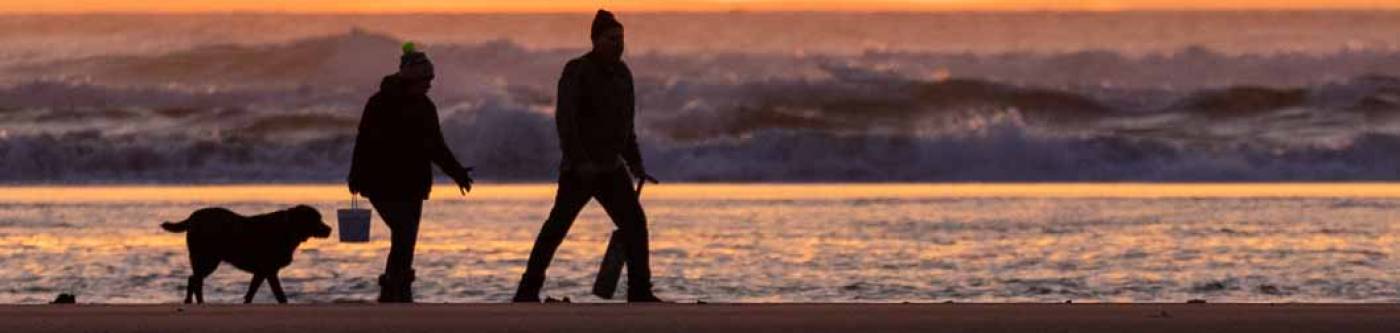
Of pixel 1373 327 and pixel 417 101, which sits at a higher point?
pixel 417 101

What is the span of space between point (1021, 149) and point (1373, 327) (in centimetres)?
3389

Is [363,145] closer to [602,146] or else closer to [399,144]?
[399,144]

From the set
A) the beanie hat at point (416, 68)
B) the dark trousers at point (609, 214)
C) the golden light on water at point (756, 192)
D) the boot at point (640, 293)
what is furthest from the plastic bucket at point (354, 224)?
the golden light on water at point (756, 192)

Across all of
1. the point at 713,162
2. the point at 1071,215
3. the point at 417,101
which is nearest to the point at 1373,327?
the point at 417,101

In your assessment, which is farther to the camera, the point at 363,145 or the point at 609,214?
the point at 363,145

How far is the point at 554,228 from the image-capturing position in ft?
40.0

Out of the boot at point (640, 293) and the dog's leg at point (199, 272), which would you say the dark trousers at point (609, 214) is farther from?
the dog's leg at point (199, 272)

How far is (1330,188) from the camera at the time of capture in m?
32.7

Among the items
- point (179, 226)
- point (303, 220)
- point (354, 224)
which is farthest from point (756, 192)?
point (354, 224)

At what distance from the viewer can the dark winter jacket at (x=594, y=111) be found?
39.0ft

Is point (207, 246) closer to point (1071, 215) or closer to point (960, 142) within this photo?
point (1071, 215)

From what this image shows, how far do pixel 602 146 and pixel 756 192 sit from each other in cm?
1996

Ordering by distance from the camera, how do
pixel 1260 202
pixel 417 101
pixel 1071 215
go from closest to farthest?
pixel 417 101 < pixel 1071 215 < pixel 1260 202

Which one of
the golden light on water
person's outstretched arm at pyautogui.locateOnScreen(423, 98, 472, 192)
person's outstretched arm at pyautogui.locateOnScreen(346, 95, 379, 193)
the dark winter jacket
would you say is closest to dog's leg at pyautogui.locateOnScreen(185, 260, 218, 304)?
person's outstretched arm at pyautogui.locateOnScreen(346, 95, 379, 193)
